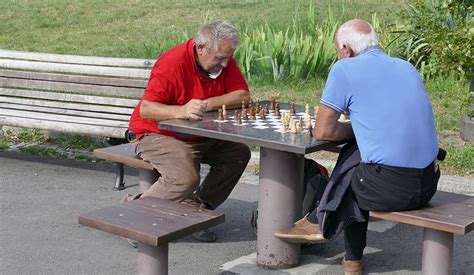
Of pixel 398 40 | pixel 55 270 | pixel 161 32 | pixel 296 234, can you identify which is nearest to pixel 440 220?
pixel 296 234

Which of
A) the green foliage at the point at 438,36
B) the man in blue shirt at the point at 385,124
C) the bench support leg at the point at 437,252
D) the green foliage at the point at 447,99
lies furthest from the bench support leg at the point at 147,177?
the green foliage at the point at 447,99

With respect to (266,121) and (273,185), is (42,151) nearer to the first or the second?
(266,121)

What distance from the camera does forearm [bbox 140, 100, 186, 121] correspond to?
220 inches

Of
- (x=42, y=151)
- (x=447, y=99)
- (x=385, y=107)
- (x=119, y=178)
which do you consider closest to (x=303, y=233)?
(x=385, y=107)

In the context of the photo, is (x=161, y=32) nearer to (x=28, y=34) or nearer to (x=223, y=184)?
(x=28, y=34)

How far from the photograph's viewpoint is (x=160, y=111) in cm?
559

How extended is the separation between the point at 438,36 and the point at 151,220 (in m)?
3.98

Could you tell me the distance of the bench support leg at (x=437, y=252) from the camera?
16.1 ft

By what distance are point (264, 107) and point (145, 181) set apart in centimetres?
89

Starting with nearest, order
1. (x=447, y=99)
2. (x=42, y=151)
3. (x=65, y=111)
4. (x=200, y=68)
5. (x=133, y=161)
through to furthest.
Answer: (x=200, y=68) → (x=133, y=161) → (x=65, y=111) → (x=42, y=151) → (x=447, y=99)

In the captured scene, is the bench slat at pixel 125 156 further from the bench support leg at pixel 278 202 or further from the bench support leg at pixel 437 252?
the bench support leg at pixel 437 252

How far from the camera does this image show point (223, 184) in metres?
6.07

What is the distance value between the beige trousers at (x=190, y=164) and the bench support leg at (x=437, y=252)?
147cm

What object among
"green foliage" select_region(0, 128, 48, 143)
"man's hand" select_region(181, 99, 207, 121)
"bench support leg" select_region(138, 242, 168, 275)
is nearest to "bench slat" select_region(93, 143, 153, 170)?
"man's hand" select_region(181, 99, 207, 121)
